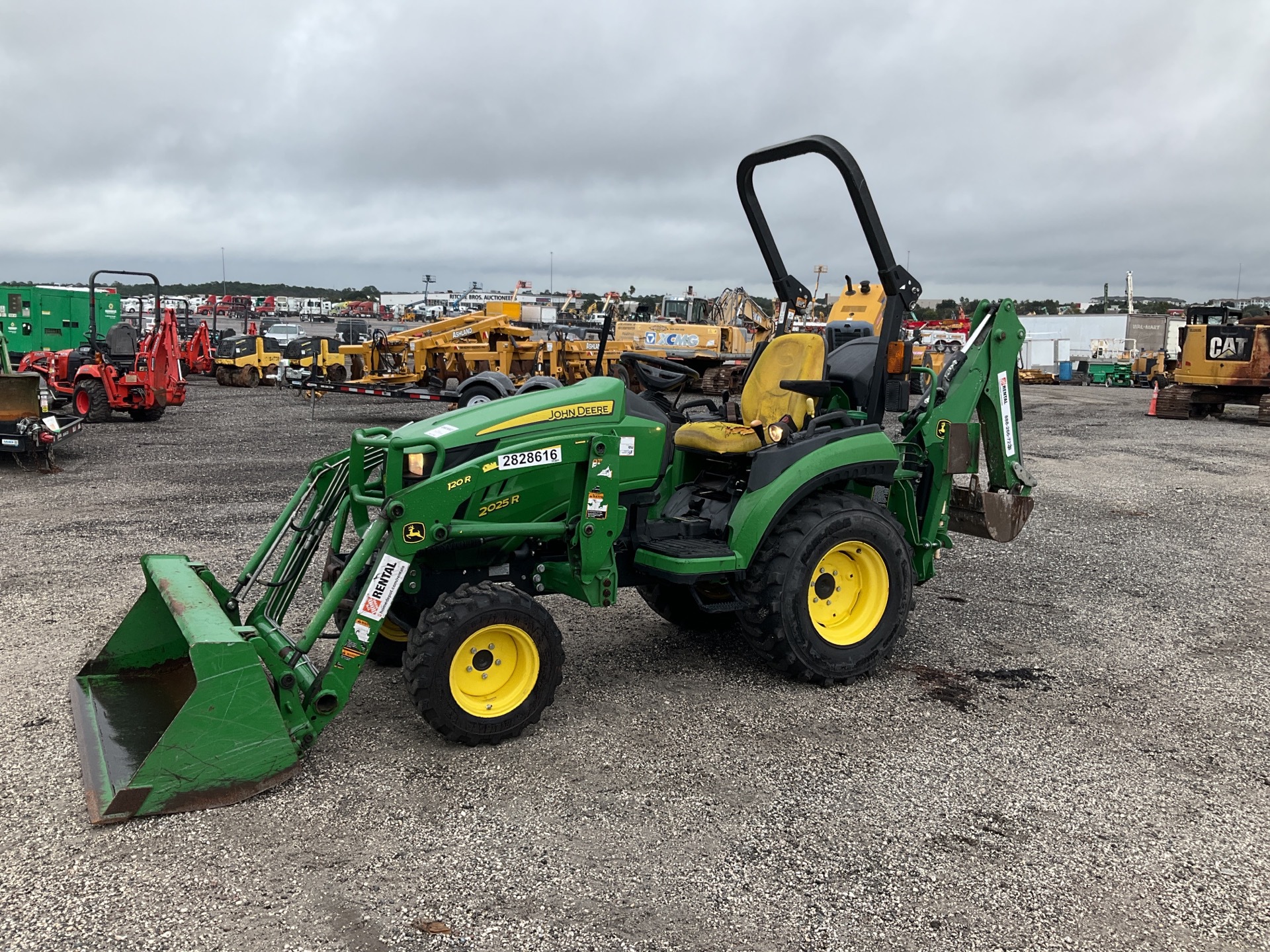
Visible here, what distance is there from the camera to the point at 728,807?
3695 millimetres

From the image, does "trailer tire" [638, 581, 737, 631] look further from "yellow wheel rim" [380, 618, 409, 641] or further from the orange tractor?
the orange tractor

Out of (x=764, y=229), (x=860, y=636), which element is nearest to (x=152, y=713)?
(x=860, y=636)

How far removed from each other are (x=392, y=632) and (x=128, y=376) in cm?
1328

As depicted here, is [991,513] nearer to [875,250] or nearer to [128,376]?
[875,250]

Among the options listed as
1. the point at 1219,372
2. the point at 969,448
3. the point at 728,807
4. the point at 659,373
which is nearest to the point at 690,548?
the point at 659,373

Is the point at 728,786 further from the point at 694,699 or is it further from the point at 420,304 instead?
the point at 420,304

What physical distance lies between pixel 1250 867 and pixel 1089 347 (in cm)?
4889

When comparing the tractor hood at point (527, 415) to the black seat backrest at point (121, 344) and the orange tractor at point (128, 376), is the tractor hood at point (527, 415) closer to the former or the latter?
the orange tractor at point (128, 376)

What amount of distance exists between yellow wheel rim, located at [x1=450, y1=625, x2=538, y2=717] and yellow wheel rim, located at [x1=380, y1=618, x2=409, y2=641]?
87cm

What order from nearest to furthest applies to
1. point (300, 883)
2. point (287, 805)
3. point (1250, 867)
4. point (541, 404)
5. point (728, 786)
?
point (300, 883), point (1250, 867), point (287, 805), point (728, 786), point (541, 404)

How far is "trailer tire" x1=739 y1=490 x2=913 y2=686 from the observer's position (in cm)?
465

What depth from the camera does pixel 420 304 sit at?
10362 cm

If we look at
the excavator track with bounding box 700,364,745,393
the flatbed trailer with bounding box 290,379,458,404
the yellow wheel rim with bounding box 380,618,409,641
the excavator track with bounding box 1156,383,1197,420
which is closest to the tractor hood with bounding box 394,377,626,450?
the yellow wheel rim with bounding box 380,618,409,641

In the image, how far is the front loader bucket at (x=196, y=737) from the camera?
3410 millimetres
